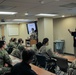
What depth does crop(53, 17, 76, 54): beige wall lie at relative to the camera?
35.0ft

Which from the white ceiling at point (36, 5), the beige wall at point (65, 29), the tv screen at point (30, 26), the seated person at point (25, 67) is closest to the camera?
the seated person at point (25, 67)

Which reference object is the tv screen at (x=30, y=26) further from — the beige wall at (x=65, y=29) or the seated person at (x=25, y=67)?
the seated person at (x=25, y=67)

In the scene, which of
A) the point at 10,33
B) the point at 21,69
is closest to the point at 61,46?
the point at 10,33

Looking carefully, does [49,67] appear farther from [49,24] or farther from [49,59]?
[49,24]

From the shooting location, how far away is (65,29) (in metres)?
11.2

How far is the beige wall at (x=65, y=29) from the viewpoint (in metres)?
10.7

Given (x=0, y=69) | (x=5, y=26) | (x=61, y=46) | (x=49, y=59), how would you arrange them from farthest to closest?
1. (x=5, y=26)
2. (x=61, y=46)
3. (x=49, y=59)
4. (x=0, y=69)

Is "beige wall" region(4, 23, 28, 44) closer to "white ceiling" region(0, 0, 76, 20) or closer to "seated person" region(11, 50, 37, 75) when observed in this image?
"white ceiling" region(0, 0, 76, 20)

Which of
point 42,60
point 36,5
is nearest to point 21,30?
point 36,5

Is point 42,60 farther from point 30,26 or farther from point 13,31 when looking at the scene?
point 13,31

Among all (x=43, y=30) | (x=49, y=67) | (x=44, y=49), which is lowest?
(x=49, y=67)

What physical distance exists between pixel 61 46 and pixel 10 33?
6983 millimetres

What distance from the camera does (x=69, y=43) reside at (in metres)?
10.9

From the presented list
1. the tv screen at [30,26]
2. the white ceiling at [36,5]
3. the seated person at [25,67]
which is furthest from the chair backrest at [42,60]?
the tv screen at [30,26]
